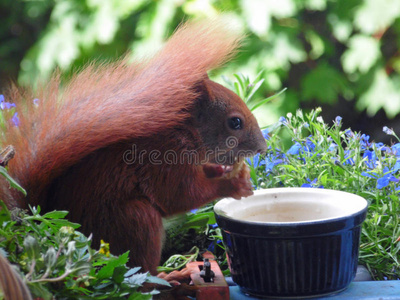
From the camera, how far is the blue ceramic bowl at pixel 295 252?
2.74 ft

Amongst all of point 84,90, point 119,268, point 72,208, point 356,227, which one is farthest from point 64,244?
point 356,227

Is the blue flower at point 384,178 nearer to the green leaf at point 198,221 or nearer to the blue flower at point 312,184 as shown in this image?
the blue flower at point 312,184

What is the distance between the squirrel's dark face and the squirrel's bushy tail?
45 millimetres

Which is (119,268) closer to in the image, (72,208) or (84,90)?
(72,208)

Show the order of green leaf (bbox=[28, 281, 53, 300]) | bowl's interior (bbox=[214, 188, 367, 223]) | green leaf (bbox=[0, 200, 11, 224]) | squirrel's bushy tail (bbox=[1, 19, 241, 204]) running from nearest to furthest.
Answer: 1. green leaf (bbox=[28, 281, 53, 300])
2. green leaf (bbox=[0, 200, 11, 224])
3. squirrel's bushy tail (bbox=[1, 19, 241, 204])
4. bowl's interior (bbox=[214, 188, 367, 223])

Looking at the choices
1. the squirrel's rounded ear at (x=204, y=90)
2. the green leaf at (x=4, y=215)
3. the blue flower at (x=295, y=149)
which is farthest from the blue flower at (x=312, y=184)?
the green leaf at (x=4, y=215)

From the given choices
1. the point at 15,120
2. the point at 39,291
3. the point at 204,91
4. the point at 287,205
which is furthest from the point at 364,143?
the point at 39,291

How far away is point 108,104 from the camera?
0.88 m

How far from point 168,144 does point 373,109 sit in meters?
1.88

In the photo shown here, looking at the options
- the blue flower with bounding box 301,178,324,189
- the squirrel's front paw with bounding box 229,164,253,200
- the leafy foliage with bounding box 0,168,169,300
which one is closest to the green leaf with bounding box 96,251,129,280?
the leafy foliage with bounding box 0,168,169,300

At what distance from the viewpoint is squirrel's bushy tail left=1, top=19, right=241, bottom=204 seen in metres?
0.85

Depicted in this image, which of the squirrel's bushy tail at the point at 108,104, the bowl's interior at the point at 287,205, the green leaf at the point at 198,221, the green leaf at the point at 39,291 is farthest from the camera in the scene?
the green leaf at the point at 198,221

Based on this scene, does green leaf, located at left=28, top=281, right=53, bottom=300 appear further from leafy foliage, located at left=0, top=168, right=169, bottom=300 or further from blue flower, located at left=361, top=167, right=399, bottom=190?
blue flower, located at left=361, top=167, right=399, bottom=190

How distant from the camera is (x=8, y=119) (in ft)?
3.03
